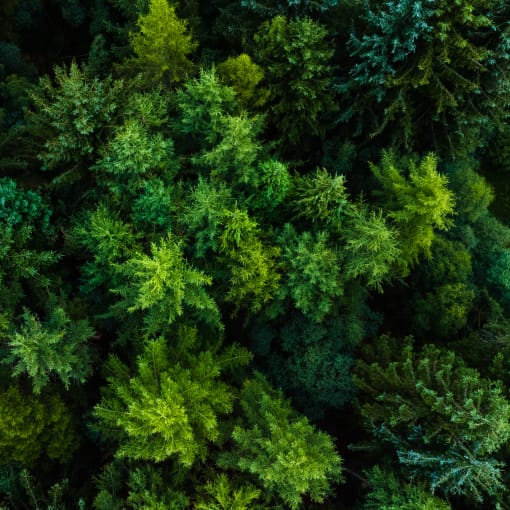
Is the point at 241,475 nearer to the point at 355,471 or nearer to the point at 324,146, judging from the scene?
the point at 355,471

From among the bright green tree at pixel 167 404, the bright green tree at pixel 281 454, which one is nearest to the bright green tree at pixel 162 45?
the bright green tree at pixel 167 404

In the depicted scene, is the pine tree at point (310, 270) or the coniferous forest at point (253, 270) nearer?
the coniferous forest at point (253, 270)

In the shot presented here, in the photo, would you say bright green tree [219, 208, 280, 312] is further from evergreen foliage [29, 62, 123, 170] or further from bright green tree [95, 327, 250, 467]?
evergreen foliage [29, 62, 123, 170]

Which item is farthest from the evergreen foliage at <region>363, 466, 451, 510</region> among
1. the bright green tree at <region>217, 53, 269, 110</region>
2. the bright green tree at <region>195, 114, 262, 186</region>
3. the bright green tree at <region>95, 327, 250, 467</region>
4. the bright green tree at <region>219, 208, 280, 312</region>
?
the bright green tree at <region>217, 53, 269, 110</region>

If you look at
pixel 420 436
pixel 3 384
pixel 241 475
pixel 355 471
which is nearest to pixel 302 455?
pixel 241 475

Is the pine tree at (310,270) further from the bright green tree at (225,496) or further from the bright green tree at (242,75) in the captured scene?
the bright green tree at (225,496)

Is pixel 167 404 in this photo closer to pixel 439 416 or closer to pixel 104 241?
pixel 104 241
